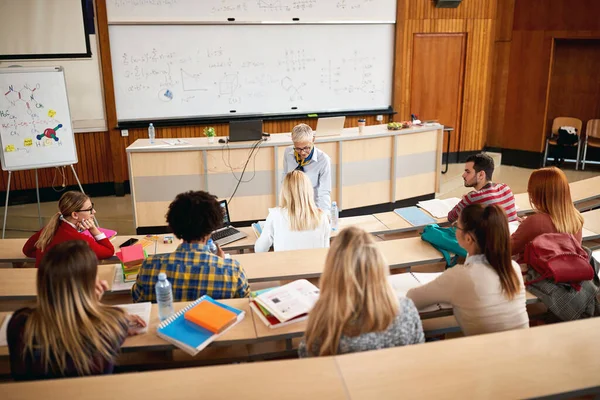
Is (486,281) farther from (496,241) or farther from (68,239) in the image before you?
(68,239)

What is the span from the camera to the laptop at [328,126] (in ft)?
19.7

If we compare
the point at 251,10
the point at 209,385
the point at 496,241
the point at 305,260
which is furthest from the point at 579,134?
the point at 209,385

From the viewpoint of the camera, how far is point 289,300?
255 cm

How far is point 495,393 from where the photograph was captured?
187cm

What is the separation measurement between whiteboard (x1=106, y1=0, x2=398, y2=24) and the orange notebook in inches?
217

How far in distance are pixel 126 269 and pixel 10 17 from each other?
17.1 feet

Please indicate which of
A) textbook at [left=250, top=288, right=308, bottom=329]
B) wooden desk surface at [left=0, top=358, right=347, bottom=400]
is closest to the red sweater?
textbook at [left=250, top=288, right=308, bottom=329]

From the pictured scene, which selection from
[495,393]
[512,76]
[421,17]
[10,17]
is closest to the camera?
[495,393]

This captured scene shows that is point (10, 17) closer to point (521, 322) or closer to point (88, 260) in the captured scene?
point (88, 260)

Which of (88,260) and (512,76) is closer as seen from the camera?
(88,260)

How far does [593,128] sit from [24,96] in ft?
28.1

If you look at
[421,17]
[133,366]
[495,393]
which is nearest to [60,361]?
[133,366]

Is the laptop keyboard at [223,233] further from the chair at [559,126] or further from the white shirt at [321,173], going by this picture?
the chair at [559,126]

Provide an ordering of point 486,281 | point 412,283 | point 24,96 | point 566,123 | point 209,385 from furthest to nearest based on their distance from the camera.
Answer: point 566,123 < point 24,96 < point 412,283 < point 486,281 < point 209,385
